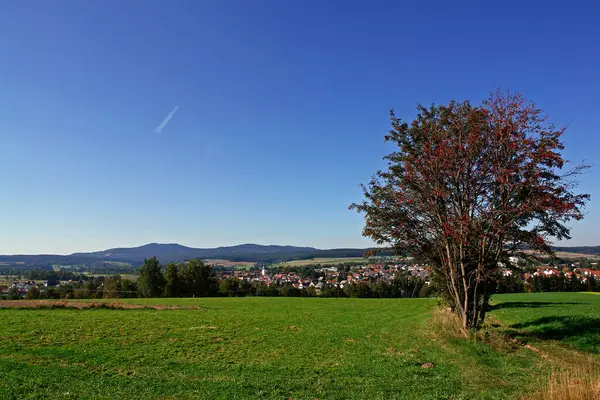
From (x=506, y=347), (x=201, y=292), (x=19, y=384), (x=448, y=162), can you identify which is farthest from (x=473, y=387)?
(x=201, y=292)

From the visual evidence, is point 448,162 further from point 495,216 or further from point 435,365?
point 435,365

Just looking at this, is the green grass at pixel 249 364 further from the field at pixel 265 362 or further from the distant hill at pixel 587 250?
the distant hill at pixel 587 250

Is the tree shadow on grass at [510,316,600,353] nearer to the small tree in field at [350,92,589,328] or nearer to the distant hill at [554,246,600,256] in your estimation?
the small tree in field at [350,92,589,328]

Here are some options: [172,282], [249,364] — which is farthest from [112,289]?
[249,364]

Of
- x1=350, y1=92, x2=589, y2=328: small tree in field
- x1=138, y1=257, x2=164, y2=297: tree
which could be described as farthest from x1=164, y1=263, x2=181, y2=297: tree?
x1=350, y1=92, x2=589, y2=328: small tree in field

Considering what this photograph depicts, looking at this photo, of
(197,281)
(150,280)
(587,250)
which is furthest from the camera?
(587,250)

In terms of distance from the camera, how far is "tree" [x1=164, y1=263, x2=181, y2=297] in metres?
86.2

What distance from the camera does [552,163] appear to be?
1845 cm

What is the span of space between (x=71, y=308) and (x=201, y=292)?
50156mm

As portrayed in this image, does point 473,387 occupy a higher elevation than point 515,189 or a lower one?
lower

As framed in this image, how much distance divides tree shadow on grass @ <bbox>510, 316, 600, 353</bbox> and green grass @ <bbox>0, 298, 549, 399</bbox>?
3.49 meters

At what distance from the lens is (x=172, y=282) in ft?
285

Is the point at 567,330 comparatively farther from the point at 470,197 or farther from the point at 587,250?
the point at 587,250

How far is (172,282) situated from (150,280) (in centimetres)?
462
